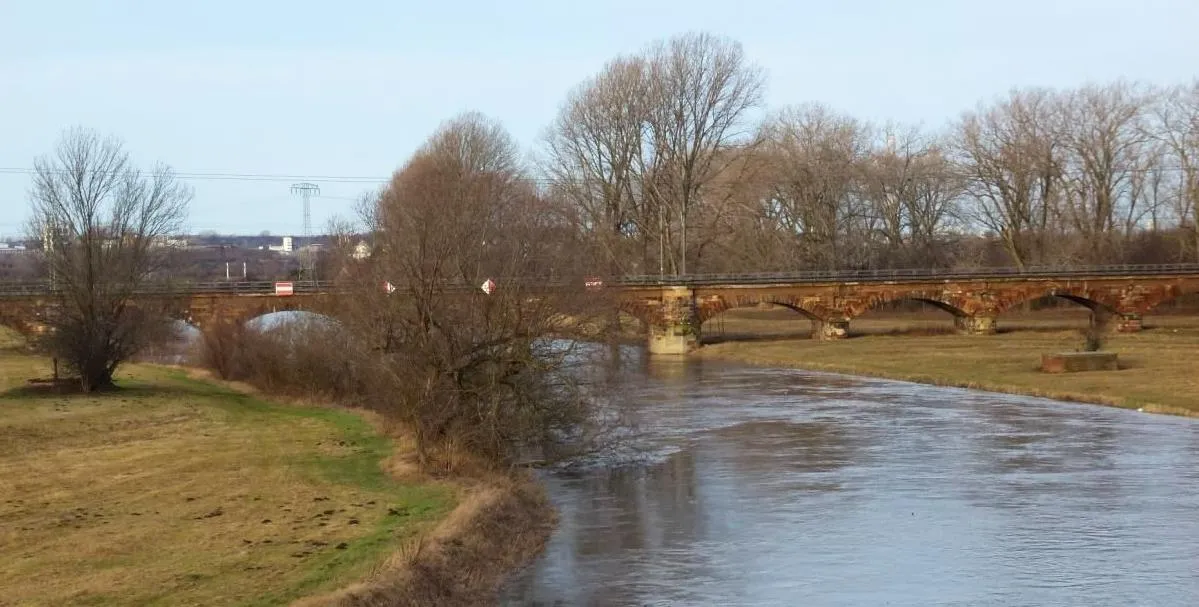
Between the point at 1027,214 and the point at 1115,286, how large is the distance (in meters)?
16.8

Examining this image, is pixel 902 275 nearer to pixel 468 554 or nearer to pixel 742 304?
pixel 742 304

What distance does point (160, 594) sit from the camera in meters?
15.2

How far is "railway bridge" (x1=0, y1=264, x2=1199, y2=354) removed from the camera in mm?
74125

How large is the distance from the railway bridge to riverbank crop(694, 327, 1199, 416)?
2079 millimetres

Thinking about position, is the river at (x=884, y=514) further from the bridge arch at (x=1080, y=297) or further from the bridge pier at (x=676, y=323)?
the bridge arch at (x=1080, y=297)

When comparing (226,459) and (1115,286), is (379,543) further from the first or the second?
(1115,286)

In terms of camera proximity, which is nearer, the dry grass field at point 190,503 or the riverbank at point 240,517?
the riverbank at point 240,517

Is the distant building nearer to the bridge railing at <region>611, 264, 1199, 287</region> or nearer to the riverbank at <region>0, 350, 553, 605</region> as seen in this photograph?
the bridge railing at <region>611, 264, 1199, 287</region>

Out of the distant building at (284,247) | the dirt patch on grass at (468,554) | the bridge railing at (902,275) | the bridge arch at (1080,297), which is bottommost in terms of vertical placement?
the dirt patch on grass at (468,554)

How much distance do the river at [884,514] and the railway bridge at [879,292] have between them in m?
34.6

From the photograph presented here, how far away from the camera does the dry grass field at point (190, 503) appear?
1605 cm

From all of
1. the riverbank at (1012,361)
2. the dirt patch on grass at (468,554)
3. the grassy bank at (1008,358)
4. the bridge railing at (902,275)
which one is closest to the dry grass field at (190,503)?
the dirt patch on grass at (468,554)

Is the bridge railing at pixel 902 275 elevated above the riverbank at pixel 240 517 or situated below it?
above

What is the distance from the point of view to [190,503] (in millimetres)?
22125
